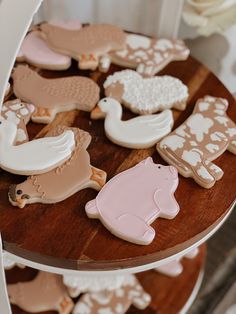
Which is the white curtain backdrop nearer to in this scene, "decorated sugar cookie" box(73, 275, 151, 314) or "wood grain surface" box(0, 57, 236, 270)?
"wood grain surface" box(0, 57, 236, 270)

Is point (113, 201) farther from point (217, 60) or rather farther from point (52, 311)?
point (217, 60)

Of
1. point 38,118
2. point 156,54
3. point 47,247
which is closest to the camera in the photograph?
point 47,247

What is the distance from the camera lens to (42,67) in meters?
0.79

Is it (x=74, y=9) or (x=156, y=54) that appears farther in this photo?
(x=74, y=9)

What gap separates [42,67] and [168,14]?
9.7 inches

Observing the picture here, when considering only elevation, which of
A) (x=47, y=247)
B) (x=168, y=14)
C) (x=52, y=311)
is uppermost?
(x=168, y=14)

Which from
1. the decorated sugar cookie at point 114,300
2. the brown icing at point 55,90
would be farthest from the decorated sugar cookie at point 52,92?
the decorated sugar cookie at point 114,300

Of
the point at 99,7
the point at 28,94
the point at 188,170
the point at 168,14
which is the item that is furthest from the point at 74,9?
the point at 188,170

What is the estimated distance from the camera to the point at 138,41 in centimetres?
84

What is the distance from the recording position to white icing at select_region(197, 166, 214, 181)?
646 mm

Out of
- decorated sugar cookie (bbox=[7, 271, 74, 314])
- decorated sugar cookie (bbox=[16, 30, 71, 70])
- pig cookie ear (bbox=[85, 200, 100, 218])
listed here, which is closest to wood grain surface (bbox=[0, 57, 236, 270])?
pig cookie ear (bbox=[85, 200, 100, 218])

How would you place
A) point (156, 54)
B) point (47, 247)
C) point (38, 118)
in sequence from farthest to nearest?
point (156, 54) → point (38, 118) → point (47, 247)

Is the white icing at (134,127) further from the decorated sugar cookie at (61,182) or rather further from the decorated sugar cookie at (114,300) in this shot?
the decorated sugar cookie at (114,300)

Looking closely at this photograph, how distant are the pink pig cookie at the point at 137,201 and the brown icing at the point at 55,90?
139mm
